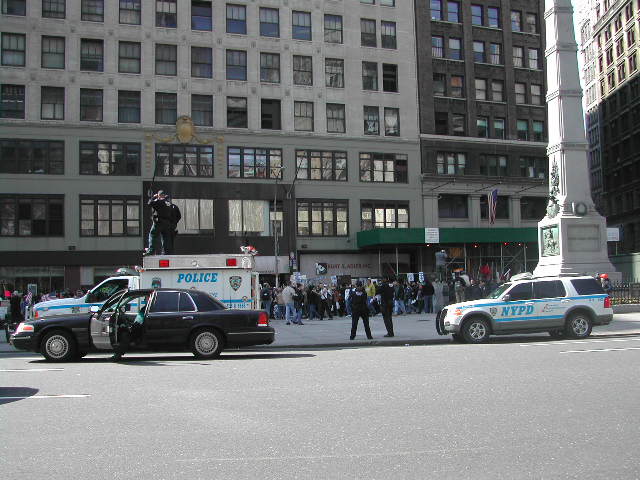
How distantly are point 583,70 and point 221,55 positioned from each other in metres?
62.4

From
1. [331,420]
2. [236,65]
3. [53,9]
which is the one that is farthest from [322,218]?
[331,420]

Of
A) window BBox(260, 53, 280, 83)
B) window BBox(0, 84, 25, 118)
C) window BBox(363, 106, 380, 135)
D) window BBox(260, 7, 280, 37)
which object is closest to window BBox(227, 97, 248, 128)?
window BBox(260, 53, 280, 83)

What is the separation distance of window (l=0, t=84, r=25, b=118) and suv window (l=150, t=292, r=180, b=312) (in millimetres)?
32214

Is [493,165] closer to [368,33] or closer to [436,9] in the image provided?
[436,9]

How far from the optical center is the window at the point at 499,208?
171ft

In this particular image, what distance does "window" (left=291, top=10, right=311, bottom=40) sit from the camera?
48281 millimetres

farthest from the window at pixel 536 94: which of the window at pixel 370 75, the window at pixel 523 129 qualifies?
the window at pixel 370 75

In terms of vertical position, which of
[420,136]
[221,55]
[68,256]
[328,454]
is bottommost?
[328,454]

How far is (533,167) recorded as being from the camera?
177ft

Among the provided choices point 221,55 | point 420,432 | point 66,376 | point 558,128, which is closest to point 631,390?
point 420,432

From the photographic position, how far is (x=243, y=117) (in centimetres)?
4662

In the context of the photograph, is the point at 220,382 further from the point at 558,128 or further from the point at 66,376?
the point at 558,128

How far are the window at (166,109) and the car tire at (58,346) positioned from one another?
31.9 meters

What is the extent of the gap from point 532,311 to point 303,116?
32.3 metres
